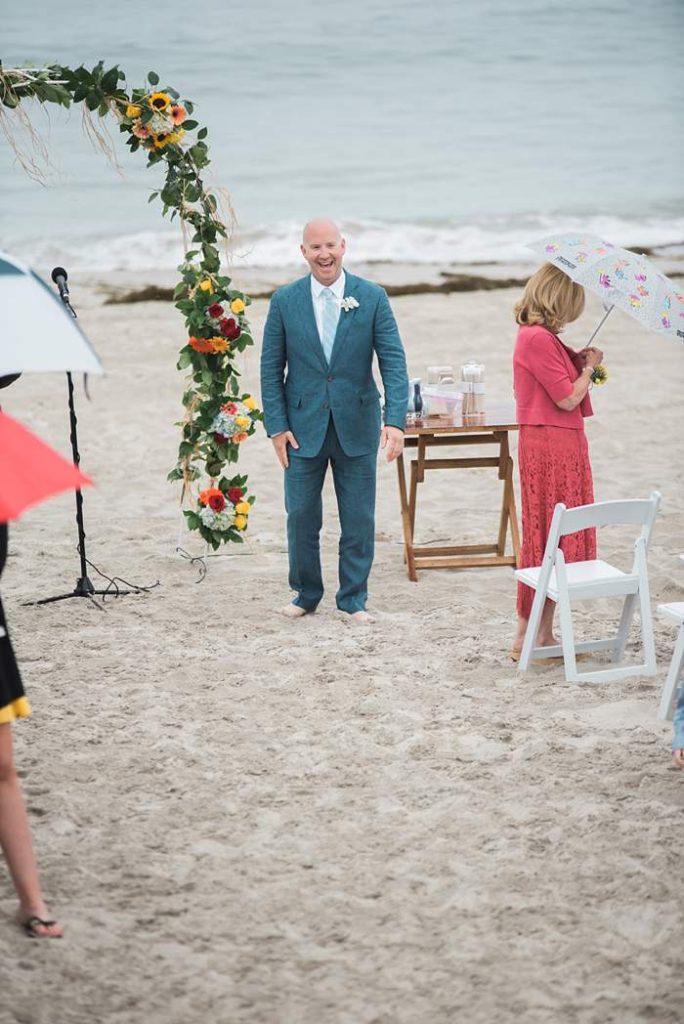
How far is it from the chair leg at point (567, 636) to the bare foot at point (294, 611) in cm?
139

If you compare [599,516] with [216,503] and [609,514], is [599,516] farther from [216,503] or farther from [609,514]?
[216,503]

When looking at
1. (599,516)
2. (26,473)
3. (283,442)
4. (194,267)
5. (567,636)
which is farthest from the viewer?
(194,267)

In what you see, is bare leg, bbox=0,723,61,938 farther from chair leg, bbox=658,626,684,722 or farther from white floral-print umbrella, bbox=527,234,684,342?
white floral-print umbrella, bbox=527,234,684,342

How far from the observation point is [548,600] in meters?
5.04

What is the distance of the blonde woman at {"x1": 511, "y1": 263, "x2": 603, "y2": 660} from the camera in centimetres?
482

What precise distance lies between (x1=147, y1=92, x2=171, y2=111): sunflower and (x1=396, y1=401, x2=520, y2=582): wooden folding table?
6.37 feet

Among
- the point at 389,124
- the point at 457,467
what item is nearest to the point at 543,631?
the point at 457,467

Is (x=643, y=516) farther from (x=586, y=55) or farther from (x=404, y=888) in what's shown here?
(x=586, y=55)

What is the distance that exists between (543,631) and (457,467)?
5.12 feet

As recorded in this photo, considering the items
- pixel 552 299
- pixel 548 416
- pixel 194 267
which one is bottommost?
pixel 548 416

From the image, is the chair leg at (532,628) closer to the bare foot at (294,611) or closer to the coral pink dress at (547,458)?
the coral pink dress at (547,458)

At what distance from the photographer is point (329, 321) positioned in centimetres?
536

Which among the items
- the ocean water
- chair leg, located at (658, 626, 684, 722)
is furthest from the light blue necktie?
the ocean water

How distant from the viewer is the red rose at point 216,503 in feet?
20.4
